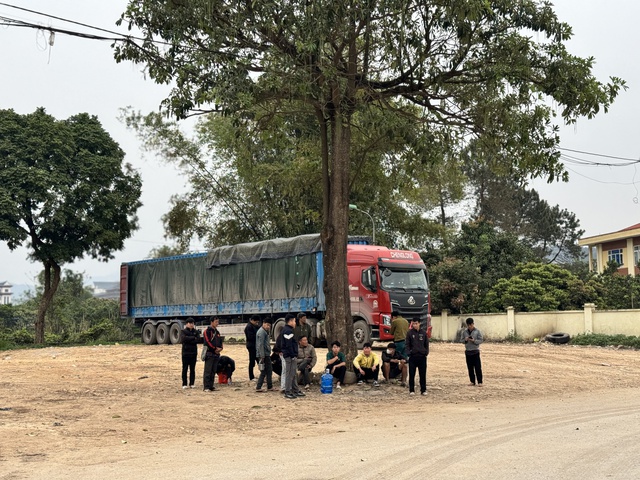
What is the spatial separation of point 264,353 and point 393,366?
3139mm

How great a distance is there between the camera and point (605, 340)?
3269 centimetres

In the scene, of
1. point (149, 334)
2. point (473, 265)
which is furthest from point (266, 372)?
point (473, 265)

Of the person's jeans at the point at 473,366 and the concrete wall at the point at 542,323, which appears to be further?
the concrete wall at the point at 542,323

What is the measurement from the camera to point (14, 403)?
1739 cm

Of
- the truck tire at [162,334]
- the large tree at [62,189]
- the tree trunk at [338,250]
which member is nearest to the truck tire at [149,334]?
the truck tire at [162,334]

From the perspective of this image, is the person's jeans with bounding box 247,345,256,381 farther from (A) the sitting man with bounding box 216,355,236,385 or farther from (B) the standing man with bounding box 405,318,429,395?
(B) the standing man with bounding box 405,318,429,395

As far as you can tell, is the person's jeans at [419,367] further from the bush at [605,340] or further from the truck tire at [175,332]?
the truck tire at [175,332]

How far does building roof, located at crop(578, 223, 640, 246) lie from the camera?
177 ft

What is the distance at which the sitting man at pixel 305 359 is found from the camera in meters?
18.7

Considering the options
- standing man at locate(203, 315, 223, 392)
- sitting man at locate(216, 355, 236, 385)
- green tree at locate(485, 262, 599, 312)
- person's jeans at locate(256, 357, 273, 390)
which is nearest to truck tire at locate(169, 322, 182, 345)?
green tree at locate(485, 262, 599, 312)

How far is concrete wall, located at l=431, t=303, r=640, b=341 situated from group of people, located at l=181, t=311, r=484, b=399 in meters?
15.3

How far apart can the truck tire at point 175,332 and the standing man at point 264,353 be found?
18.0 m

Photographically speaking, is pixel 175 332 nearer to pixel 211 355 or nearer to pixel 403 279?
pixel 403 279

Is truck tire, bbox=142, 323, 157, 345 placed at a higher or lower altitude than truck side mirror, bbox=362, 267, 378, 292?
lower
